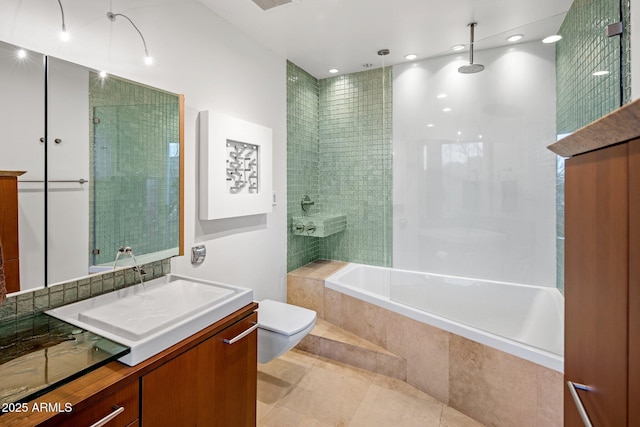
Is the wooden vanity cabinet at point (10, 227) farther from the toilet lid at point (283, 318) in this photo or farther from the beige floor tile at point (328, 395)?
the beige floor tile at point (328, 395)

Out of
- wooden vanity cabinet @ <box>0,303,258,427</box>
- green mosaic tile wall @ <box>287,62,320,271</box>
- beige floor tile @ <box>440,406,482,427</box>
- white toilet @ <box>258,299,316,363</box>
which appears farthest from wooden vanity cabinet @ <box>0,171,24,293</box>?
beige floor tile @ <box>440,406,482,427</box>

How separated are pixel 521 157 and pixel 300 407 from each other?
98.1 inches

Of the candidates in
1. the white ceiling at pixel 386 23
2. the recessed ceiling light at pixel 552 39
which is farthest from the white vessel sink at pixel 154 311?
the recessed ceiling light at pixel 552 39

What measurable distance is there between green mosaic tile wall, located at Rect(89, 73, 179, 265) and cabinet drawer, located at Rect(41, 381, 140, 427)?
774mm

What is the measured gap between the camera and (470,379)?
2045 millimetres

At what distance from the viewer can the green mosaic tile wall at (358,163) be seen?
11.2ft

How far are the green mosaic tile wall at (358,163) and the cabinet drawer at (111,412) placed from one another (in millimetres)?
2570

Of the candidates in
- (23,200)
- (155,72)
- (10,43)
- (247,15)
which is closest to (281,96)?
(247,15)

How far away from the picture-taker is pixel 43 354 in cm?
107

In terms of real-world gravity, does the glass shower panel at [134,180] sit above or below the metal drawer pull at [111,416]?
above

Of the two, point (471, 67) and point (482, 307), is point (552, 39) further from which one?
point (482, 307)

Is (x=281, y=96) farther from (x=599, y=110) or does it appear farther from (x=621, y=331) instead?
(x=621, y=331)

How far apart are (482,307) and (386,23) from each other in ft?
7.57

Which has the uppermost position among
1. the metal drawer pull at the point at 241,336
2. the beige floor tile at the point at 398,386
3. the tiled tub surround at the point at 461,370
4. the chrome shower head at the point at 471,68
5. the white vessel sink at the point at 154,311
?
the chrome shower head at the point at 471,68
